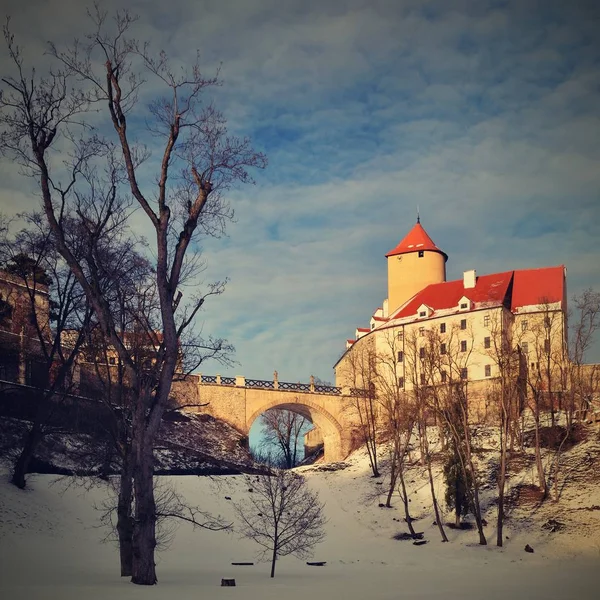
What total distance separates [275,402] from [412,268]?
22.5m

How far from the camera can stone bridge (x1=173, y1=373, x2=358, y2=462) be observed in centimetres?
6506

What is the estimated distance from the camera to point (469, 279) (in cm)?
7388

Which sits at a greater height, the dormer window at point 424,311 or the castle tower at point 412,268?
the castle tower at point 412,268

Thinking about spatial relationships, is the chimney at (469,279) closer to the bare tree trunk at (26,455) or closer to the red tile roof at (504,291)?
the red tile roof at (504,291)

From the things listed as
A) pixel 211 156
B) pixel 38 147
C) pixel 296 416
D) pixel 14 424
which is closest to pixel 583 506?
pixel 14 424

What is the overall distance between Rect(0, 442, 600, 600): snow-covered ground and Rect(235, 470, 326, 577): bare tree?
813mm

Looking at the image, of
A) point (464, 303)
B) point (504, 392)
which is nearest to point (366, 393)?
point (464, 303)

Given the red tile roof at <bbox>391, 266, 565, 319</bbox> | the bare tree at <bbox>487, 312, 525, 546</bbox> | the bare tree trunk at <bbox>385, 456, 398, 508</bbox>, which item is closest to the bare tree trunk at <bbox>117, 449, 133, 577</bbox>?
the bare tree at <bbox>487, 312, 525, 546</bbox>

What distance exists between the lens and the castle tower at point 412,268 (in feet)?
263

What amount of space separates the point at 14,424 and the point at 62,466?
3154 mm

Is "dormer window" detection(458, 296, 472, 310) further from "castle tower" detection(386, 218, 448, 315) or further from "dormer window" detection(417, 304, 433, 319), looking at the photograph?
"castle tower" detection(386, 218, 448, 315)

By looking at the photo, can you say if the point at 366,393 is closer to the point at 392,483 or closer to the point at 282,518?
the point at 392,483

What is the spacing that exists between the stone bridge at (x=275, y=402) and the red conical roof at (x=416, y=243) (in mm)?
18061

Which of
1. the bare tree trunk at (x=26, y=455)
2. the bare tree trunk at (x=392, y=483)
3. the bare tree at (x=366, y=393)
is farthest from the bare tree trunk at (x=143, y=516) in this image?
the bare tree at (x=366, y=393)
